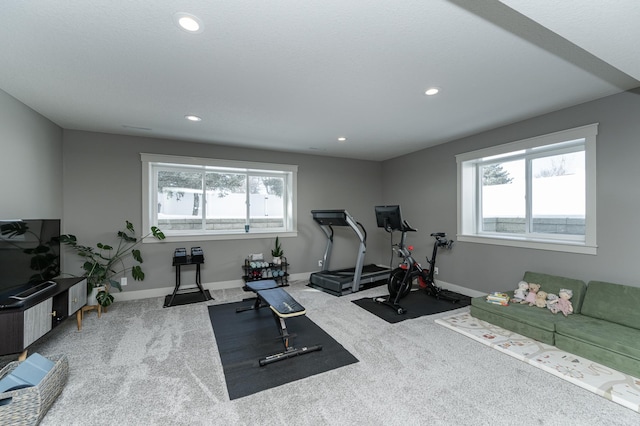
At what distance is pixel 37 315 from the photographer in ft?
8.02

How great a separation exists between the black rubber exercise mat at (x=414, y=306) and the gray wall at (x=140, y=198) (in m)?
1.86

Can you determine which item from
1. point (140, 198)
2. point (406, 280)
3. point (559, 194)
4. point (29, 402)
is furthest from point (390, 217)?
point (29, 402)

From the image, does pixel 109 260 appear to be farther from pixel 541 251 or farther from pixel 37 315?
pixel 541 251

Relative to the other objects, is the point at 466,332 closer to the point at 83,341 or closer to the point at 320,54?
the point at 320,54

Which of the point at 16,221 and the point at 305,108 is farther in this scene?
the point at 305,108

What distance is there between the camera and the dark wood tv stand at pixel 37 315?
2.21 metres

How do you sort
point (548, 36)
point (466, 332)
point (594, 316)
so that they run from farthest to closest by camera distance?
point (466, 332) → point (594, 316) → point (548, 36)

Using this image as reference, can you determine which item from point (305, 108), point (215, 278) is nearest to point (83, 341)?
point (215, 278)

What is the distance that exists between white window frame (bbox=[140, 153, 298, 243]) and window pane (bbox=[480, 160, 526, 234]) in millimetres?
3461

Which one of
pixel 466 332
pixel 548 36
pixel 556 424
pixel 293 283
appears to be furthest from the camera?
pixel 293 283

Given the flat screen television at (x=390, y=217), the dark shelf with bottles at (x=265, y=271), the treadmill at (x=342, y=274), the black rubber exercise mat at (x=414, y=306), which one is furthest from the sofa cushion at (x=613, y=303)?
the dark shelf with bottles at (x=265, y=271)

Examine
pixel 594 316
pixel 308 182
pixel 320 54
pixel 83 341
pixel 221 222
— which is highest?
pixel 320 54

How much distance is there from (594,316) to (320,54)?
3.83m

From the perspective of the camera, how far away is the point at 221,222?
5074 millimetres
